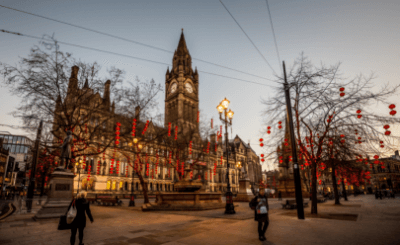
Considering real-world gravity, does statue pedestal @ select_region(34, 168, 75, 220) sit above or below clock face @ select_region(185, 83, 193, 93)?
below

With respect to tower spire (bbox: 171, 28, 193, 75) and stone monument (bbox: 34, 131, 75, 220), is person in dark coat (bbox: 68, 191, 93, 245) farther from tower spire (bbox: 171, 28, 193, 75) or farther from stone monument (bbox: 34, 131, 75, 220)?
tower spire (bbox: 171, 28, 193, 75)

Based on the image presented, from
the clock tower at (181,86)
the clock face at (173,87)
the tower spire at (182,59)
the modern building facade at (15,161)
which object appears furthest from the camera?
the tower spire at (182,59)

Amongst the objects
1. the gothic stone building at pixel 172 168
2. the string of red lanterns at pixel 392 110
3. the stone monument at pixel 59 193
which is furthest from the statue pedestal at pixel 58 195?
the gothic stone building at pixel 172 168

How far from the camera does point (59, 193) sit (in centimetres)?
1189

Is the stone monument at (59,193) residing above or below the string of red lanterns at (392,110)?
below

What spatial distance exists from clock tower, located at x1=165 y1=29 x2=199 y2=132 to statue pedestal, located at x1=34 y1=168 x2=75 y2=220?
58.2m

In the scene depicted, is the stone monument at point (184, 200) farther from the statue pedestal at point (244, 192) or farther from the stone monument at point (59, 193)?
the statue pedestal at point (244, 192)

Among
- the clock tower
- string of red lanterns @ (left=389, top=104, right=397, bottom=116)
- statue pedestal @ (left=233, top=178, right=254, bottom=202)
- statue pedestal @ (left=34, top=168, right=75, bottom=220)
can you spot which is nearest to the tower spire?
the clock tower

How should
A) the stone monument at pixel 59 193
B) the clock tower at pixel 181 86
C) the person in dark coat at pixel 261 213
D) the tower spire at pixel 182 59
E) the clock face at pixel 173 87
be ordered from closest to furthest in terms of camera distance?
the person in dark coat at pixel 261 213 → the stone monument at pixel 59 193 → the clock tower at pixel 181 86 → the clock face at pixel 173 87 → the tower spire at pixel 182 59

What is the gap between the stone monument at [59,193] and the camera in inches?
446

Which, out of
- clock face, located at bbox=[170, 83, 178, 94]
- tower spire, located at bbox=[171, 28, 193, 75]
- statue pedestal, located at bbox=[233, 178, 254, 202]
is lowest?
statue pedestal, located at bbox=[233, 178, 254, 202]

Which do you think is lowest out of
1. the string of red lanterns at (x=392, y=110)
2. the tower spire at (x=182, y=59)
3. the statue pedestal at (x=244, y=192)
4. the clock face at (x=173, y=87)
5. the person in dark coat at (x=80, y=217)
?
the statue pedestal at (x=244, y=192)

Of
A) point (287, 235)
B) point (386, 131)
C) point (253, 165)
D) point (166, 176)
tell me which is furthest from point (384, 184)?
point (287, 235)

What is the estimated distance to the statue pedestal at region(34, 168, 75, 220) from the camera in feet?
37.2
